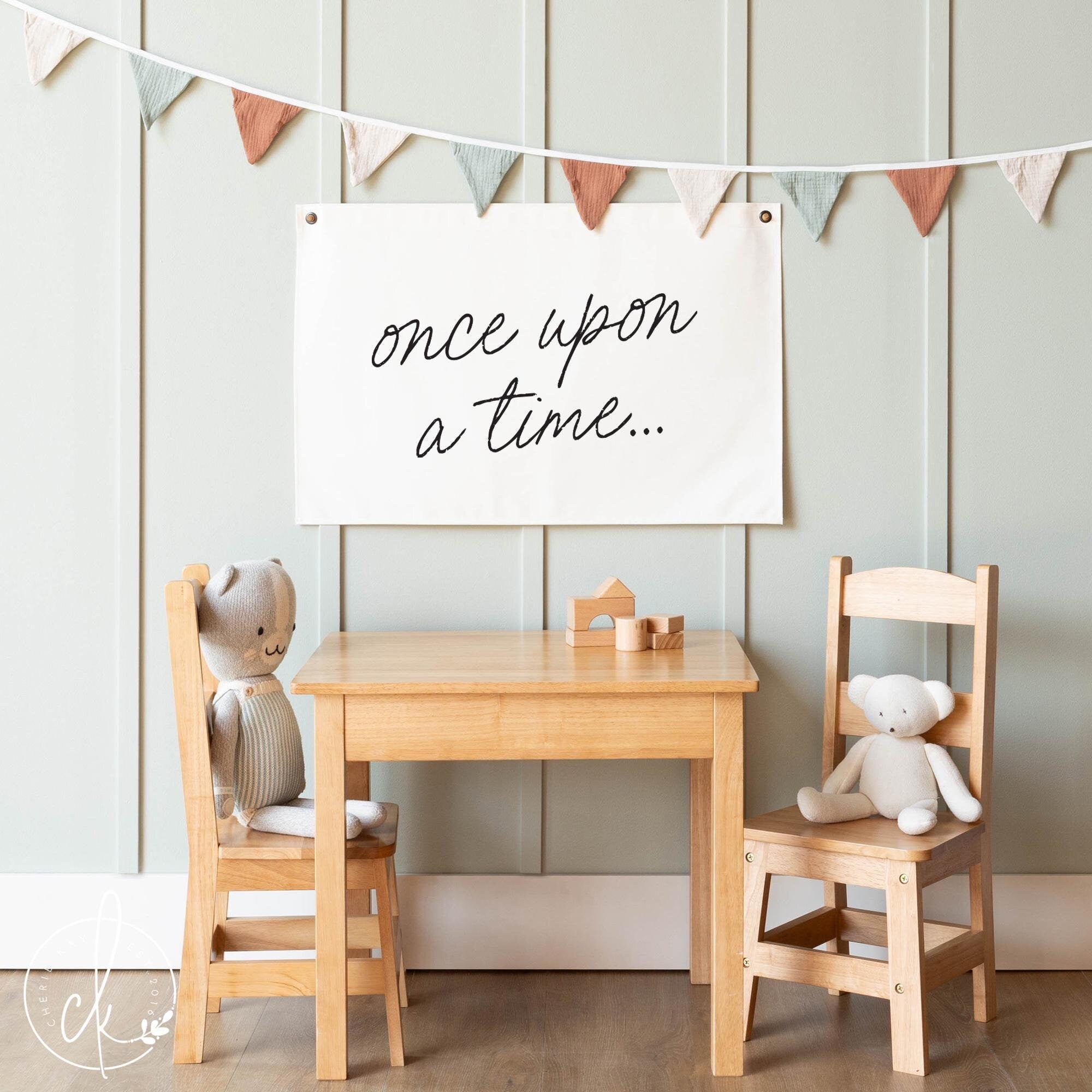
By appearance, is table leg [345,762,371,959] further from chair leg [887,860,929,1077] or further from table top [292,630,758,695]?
chair leg [887,860,929,1077]

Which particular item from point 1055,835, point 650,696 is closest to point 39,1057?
point 650,696

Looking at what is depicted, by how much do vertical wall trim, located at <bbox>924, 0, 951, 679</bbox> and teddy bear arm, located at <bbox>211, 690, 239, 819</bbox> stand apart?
1.54 meters

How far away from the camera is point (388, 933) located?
6.64 feet

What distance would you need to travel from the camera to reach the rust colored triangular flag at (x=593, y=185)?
246 cm

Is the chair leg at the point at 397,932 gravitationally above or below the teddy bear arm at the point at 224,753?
below

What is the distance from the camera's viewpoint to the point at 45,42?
246cm

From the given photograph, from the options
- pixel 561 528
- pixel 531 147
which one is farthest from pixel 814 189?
pixel 561 528

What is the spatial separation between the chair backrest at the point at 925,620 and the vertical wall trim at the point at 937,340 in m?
0.19

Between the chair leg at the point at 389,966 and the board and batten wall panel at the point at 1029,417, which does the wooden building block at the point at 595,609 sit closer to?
the chair leg at the point at 389,966

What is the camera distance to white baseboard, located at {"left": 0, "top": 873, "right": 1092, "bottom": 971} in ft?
8.19

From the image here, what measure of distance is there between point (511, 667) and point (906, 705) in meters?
0.81

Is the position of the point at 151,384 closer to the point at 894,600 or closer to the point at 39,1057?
the point at 39,1057

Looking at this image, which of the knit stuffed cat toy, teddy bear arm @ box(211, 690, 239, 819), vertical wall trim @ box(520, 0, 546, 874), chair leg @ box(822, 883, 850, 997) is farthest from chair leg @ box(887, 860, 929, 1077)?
teddy bear arm @ box(211, 690, 239, 819)

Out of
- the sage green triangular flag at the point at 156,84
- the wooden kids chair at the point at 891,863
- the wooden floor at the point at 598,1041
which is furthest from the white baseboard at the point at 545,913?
the sage green triangular flag at the point at 156,84
